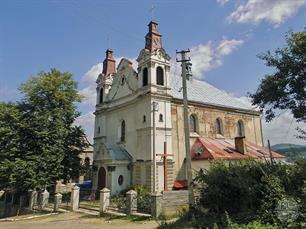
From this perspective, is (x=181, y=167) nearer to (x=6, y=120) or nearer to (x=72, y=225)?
(x=72, y=225)

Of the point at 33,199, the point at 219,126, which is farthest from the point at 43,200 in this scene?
the point at 219,126

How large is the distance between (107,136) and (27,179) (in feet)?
35.1

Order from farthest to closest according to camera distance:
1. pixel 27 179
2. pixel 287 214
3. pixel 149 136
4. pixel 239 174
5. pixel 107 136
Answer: pixel 107 136 < pixel 149 136 < pixel 27 179 < pixel 239 174 < pixel 287 214

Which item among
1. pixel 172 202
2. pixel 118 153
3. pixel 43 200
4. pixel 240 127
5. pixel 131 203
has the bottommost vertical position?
pixel 43 200

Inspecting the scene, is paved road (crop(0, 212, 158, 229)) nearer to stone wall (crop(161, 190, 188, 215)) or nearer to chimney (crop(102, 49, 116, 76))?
stone wall (crop(161, 190, 188, 215))

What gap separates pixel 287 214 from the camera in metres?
8.35

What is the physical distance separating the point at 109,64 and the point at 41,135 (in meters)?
13.8

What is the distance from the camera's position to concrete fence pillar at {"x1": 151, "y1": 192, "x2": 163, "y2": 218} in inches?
584

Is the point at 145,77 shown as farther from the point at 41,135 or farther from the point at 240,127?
the point at 240,127

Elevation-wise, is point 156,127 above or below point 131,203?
above

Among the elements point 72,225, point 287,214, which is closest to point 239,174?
point 287,214

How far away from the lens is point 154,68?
2544 cm

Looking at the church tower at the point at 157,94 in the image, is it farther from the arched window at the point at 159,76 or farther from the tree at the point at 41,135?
the tree at the point at 41,135

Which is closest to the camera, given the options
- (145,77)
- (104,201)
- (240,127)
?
(104,201)
